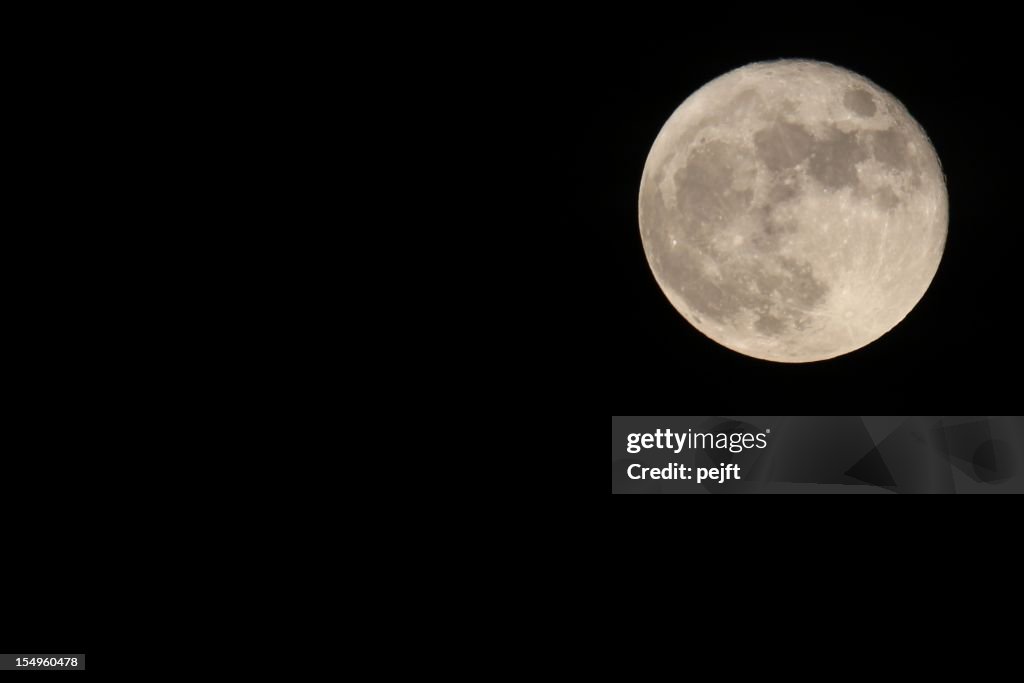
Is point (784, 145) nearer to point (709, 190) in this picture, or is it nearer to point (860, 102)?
point (709, 190)

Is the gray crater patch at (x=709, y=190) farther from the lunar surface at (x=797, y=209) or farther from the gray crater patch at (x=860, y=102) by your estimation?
the gray crater patch at (x=860, y=102)

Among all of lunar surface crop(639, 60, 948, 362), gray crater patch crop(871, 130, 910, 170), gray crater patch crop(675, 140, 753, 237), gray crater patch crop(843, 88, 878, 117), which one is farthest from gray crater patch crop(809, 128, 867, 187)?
gray crater patch crop(675, 140, 753, 237)

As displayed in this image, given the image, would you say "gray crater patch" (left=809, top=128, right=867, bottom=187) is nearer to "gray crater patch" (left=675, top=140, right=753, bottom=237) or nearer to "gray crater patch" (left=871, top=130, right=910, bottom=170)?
"gray crater patch" (left=871, top=130, right=910, bottom=170)

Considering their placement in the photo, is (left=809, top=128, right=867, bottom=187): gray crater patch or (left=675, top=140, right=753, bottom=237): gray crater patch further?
(left=675, top=140, right=753, bottom=237): gray crater patch

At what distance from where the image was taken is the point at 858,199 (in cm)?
420

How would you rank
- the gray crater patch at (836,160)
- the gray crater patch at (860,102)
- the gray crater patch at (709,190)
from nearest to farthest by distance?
the gray crater patch at (836,160) → the gray crater patch at (709,190) → the gray crater patch at (860,102)

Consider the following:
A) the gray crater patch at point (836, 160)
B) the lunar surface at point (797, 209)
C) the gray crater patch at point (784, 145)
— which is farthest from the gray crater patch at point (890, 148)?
the gray crater patch at point (784, 145)

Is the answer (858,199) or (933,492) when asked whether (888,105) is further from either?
(933,492)

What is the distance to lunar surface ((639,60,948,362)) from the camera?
13.8 feet

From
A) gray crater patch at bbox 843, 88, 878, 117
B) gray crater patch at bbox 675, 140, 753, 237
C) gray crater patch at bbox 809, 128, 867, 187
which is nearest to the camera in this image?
gray crater patch at bbox 809, 128, 867, 187

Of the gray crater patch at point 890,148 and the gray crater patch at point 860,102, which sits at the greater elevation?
the gray crater patch at point 860,102

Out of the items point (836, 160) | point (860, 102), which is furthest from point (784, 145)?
point (860, 102)

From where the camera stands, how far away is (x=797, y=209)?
13.7ft

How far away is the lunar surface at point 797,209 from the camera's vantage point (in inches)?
166
